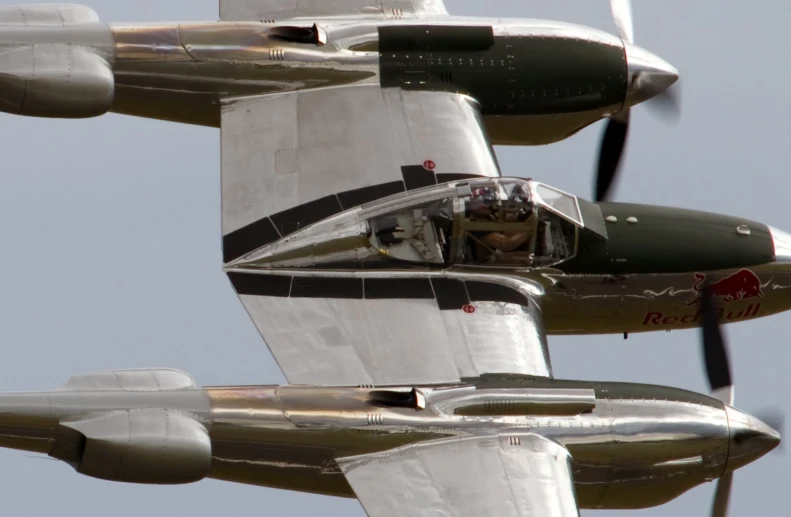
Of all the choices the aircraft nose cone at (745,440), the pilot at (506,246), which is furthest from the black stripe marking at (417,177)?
the aircraft nose cone at (745,440)

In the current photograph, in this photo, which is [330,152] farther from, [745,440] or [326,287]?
[745,440]

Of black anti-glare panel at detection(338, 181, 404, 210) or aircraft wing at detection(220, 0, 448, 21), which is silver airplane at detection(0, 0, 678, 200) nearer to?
aircraft wing at detection(220, 0, 448, 21)

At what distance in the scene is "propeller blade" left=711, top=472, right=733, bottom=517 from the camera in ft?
119

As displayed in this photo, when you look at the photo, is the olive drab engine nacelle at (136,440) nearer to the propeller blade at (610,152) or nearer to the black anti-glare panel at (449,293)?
the black anti-glare panel at (449,293)

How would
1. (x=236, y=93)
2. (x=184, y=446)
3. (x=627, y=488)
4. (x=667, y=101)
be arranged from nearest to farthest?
(x=184, y=446)
(x=627, y=488)
(x=236, y=93)
(x=667, y=101)

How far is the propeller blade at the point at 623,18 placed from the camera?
143ft

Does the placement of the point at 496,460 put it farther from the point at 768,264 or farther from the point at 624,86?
the point at 624,86

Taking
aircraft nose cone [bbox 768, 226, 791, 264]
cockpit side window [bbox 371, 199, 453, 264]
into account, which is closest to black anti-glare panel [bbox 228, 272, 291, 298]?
cockpit side window [bbox 371, 199, 453, 264]

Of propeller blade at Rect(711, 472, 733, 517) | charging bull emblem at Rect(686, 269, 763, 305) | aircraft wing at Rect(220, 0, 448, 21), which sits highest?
aircraft wing at Rect(220, 0, 448, 21)

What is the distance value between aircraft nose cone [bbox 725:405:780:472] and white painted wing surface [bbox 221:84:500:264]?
7.04 m

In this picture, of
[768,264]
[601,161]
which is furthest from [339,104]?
[768,264]

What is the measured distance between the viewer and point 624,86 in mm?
42406

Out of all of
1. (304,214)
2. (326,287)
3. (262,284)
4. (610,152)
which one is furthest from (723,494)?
(610,152)

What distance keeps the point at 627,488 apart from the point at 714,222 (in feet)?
21.7
